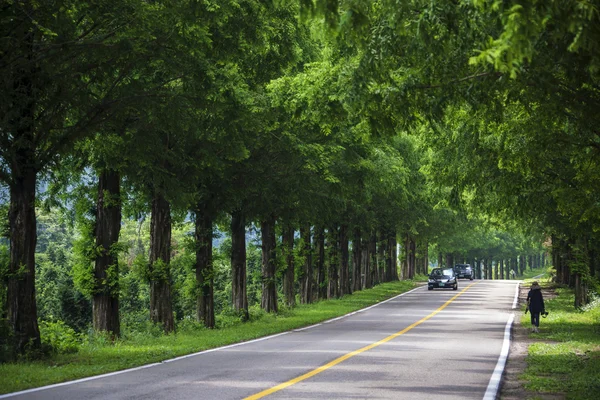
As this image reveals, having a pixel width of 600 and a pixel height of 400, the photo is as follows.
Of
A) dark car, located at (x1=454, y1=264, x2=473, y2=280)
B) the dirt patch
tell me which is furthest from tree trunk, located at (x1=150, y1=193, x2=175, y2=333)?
dark car, located at (x1=454, y1=264, x2=473, y2=280)

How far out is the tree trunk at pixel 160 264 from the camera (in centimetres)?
2366

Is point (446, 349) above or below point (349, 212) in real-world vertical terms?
below

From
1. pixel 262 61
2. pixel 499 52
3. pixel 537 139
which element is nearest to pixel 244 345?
pixel 262 61

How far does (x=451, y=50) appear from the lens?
36.1 feet

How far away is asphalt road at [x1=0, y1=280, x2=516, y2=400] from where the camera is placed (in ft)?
38.4

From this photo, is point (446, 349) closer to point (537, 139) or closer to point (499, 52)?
point (537, 139)

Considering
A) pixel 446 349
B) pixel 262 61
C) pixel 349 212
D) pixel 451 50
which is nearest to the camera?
pixel 451 50

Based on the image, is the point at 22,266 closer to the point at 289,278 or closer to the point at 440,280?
the point at 289,278

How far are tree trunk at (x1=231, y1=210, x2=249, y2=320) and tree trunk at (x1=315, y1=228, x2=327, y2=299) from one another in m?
14.5

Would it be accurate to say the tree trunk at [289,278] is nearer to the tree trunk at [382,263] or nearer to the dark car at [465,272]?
the tree trunk at [382,263]

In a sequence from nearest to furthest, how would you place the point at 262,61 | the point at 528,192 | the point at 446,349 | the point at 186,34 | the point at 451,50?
the point at 451,50, the point at 186,34, the point at 446,349, the point at 262,61, the point at 528,192

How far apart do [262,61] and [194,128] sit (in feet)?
12.6

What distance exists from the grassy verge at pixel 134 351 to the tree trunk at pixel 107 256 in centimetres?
114

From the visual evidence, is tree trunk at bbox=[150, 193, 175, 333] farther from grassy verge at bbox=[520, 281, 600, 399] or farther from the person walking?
the person walking
